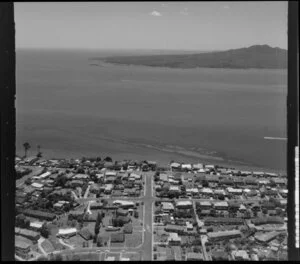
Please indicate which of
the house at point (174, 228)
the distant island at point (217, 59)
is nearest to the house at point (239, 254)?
the house at point (174, 228)

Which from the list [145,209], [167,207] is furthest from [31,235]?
[167,207]

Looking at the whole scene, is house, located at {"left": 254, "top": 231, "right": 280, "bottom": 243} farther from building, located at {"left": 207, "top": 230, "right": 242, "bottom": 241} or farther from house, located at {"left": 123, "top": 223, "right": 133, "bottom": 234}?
house, located at {"left": 123, "top": 223, "right": 133, "bottom": 234}

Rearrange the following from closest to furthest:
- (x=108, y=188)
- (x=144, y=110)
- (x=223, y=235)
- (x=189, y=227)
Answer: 1. (x=223, y=235)
2. (x=189, y=227)
3. (x=108, y=188)
4. (x=144, y=110)

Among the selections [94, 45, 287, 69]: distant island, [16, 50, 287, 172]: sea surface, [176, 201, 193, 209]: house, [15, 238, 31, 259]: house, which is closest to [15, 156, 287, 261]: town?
[176, 201, 193, 209]: house

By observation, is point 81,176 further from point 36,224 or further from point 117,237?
point 117,237

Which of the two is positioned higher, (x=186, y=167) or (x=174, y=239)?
(x=186, y=167)

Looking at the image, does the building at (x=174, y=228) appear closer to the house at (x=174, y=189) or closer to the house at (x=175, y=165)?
the house at (x=174, y=189)

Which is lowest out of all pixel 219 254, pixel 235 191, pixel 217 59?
pixel 219 254
